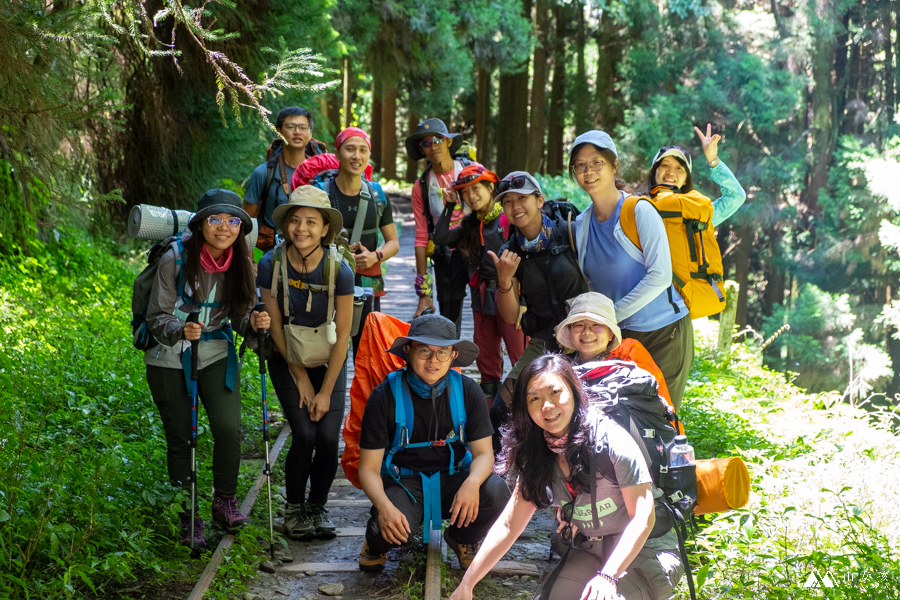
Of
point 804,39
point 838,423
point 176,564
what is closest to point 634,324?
point 176,564

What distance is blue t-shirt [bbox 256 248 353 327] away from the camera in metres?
5.02

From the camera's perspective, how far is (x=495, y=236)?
6086 mm

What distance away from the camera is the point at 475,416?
4660 mm

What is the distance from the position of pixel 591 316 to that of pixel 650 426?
73cm

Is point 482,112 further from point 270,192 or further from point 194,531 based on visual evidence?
point 194,531

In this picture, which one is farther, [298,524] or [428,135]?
[428,135]

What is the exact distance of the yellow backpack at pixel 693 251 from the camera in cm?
495

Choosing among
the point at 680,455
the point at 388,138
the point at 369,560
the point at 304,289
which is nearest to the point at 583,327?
the point at 680,455

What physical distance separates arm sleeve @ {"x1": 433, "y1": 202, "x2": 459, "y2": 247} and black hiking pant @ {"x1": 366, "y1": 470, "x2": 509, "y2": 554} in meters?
2.09

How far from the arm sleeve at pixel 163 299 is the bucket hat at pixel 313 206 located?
A: 0.70 meters

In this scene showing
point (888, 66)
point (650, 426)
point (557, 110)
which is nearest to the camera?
point (650, 426)

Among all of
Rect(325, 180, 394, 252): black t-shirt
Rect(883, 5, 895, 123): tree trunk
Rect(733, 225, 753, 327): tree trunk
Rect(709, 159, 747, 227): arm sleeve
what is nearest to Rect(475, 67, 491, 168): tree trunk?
Rect(733, 225, 753, 327): tree trunk

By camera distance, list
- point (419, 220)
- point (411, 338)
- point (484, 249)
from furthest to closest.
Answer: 1. point (419, 220)
2. point (484, 249)
3. point (411, 338)

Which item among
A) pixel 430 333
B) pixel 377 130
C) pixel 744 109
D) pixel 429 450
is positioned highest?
pixel 377 130
